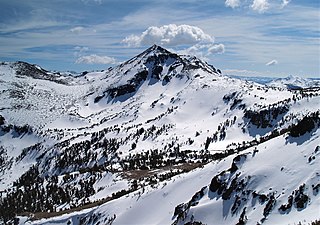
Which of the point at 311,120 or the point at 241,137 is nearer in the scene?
the point at 311,120

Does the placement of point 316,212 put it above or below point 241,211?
above

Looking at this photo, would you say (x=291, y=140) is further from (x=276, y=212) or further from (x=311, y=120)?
(x=276, y=212)

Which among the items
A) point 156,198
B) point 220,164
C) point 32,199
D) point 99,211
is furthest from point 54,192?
point 220,164

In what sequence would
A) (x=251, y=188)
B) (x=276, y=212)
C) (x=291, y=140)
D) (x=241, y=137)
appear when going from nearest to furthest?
(x=276, y=212) → (x=251, y=188) → (x=291, y=140) → (x=241, y=137)

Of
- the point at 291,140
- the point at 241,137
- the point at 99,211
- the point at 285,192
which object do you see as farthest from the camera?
the point at 241,137

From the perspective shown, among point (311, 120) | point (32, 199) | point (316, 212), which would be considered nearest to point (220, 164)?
point (311, 120)

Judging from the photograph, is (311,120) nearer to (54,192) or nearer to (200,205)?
(200,205)

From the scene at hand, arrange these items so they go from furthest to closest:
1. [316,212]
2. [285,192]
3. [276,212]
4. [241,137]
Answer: [241,137]
[285,192]
[276,212]
[316,212]

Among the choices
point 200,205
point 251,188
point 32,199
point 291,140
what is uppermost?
point 291,140

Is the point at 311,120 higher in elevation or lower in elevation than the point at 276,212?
higher
